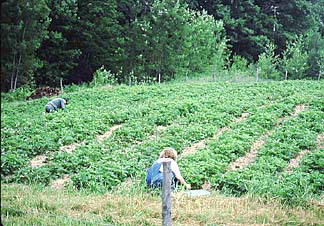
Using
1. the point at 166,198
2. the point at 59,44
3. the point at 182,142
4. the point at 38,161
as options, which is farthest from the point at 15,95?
the point at 59,44

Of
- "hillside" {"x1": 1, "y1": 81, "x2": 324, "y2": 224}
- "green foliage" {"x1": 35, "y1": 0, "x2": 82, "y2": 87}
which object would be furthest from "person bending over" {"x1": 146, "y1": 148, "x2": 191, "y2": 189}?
"green foliage" {"x1": 35, "y1": 0, "x2": 82, "y2": 87}

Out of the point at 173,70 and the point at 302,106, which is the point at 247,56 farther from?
the point at 302,106

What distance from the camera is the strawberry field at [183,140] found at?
9.10 m

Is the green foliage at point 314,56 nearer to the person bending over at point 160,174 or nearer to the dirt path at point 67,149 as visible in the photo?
the dirt path at point 67,149

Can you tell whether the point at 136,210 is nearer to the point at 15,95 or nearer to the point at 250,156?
the point at 15,95

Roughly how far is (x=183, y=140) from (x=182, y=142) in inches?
5.3

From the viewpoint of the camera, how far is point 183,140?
1315 centimetres

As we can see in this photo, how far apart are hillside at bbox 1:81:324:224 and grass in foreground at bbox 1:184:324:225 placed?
0.83 metres

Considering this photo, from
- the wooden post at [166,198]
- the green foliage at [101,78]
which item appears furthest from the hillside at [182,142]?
the green foliage at [101,78]

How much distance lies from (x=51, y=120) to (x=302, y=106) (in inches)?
429

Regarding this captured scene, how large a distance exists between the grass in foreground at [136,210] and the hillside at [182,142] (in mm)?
832

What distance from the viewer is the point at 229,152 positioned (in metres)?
11.7

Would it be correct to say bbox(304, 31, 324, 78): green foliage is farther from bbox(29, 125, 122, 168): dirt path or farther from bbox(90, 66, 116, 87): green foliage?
bbox(29, 125, 122, 168): dirt path

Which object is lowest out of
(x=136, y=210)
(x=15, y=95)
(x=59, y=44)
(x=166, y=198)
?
(x=136, y=210)
